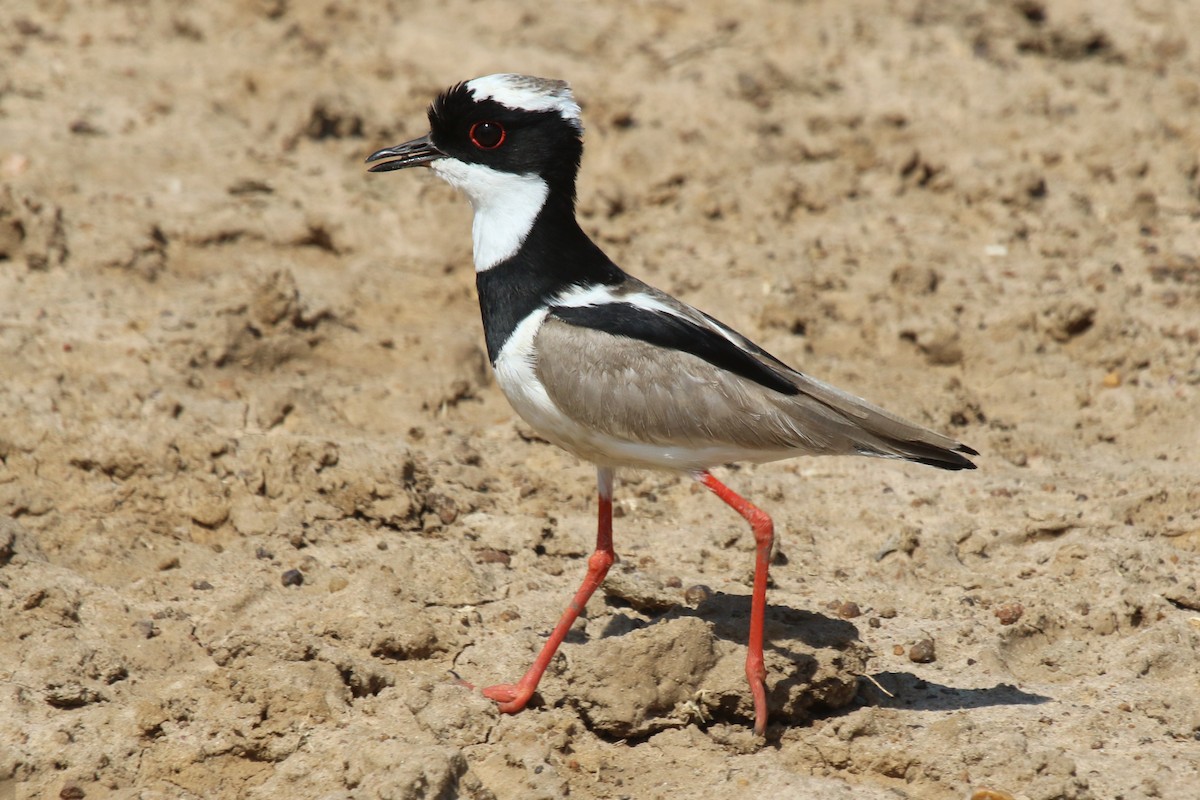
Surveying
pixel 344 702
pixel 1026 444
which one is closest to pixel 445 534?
pixel 344 702

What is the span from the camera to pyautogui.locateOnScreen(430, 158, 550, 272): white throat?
6.23 m

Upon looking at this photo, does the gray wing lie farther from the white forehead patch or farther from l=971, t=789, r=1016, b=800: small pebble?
l=971, t=789, r=1016, b=800: small pebble

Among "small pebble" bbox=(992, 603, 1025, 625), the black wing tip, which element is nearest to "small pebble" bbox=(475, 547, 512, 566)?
the black wing tip

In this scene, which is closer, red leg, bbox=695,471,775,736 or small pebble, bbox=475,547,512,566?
red leg, bbox=695,471,775,736

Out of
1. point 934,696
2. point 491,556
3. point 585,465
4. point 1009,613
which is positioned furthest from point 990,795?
point 585,465

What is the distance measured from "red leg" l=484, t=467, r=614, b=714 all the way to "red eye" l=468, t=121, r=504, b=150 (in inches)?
61.1

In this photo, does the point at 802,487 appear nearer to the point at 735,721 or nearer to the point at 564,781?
the point at 735,721

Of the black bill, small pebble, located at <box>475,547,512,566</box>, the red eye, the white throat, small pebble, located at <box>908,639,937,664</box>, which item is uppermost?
the red eye

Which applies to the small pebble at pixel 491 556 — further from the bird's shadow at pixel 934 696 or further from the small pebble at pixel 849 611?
the bird's shadow at pixel 934 696

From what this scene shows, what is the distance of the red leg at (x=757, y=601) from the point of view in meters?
5.52

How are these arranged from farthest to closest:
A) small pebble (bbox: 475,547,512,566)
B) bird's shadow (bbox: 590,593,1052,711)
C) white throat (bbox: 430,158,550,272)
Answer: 1. small pebble (bbox: 475,547,512,566)
2. white throat (bbox: 430,158,550,272)
3. bird's shadow (bbox: 590,593,1052,711)

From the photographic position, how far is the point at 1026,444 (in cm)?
766

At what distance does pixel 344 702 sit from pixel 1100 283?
5.65 m

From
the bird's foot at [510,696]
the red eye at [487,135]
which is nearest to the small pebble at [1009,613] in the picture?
the bird's foot at [510,696]
